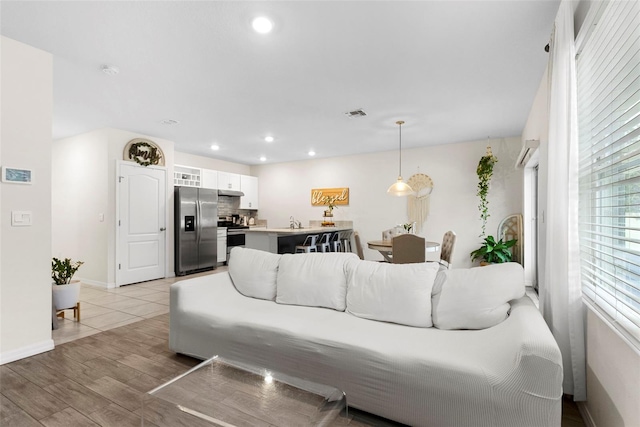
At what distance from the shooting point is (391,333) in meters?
2.01

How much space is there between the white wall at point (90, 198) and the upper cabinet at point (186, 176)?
1.69ft

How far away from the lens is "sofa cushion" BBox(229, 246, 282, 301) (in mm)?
2812

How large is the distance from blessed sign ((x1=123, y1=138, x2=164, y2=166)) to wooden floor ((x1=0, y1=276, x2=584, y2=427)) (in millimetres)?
3096

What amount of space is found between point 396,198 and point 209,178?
4052 mm

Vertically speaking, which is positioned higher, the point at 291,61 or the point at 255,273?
the point at 291,61

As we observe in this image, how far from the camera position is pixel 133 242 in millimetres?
5250

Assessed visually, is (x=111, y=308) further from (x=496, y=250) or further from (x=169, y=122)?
(x=496, y=250)

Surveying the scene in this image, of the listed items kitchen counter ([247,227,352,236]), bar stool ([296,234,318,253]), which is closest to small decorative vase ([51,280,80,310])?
kitchen counter ([247,227,352,236])

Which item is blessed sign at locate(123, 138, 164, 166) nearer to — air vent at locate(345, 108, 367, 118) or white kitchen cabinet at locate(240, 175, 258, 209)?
white kitchen cabinet at locate(240, 175, 258, 209)

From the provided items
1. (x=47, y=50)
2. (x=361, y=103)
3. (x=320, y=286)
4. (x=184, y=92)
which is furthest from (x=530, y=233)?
(x=47, y=50)

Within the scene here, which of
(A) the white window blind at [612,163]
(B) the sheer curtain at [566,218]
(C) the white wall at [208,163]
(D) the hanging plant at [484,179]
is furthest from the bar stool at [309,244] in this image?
(A) the white window blind at [612,163]

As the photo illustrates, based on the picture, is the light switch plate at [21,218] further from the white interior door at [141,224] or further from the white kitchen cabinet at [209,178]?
the white kitchen cabinet at [209,178]

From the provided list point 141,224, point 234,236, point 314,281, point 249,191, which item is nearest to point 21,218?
point 314,281

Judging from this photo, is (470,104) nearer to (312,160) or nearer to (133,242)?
(312,160)
